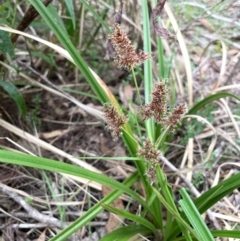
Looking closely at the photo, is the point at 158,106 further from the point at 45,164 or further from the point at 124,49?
the point at 45,164

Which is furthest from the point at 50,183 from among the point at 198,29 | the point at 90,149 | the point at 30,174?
the point at 198,29

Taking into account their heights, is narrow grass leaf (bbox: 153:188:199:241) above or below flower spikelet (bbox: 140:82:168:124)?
below

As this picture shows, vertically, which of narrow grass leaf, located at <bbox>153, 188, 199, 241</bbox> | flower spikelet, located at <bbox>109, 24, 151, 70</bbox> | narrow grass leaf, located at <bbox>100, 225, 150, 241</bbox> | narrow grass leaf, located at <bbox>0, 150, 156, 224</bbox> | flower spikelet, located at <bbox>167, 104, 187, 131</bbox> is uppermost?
flower spikelet, located at <bbox>109, 24, 151, 70</bbox>

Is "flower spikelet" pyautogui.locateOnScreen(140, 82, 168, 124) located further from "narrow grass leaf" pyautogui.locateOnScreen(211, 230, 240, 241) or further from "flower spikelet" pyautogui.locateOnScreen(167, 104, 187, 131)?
"narrow grass leaf" pyautogui.locateOnScreen(211, 230, 240, 241)

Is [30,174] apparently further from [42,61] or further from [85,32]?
[85,32]

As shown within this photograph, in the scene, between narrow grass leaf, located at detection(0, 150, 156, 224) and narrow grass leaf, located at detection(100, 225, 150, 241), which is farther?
narrow grass leaf, located at detection(100, 225, 150, 241)

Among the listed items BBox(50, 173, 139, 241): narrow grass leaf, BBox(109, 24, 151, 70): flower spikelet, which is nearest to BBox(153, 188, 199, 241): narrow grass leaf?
BBox(50, 173, 139, 241): narrow grass leaf
